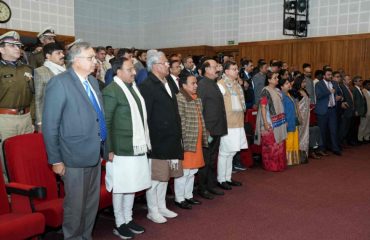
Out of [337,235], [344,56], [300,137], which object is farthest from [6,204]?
[344,56]

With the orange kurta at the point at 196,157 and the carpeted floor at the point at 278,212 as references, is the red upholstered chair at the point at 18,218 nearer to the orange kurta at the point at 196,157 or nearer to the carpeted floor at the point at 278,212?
the carpeted floor at the point at 278,212

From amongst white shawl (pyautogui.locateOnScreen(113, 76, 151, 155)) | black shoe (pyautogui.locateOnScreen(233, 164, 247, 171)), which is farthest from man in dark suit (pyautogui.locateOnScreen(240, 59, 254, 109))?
white shawl (pyautogui.locateOnScreen(113, 76, 151, 155))

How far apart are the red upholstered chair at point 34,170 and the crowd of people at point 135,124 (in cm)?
16

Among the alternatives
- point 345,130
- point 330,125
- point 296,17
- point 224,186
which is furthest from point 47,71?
point 296,17

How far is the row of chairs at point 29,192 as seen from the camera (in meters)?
2.39

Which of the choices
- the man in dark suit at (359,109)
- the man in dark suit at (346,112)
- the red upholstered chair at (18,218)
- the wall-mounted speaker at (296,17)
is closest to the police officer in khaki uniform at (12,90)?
the red upholstered chair at (18,218)

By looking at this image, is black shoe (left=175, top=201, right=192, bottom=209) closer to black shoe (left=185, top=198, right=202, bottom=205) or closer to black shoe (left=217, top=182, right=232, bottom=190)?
black shoe (left=185, top=198, right=202, bottom=205)

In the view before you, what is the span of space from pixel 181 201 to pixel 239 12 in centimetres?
826

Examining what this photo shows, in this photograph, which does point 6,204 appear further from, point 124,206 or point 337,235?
point 337,235

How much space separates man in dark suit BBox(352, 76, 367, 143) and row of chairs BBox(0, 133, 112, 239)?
631 centimetres

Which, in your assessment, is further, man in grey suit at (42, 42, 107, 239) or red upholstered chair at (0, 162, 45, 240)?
man in grey suit at (42, 42, 107, 239)

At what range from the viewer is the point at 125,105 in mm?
3012

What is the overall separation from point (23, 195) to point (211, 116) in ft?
7.10

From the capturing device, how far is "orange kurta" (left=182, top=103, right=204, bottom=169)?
12.3 ft
